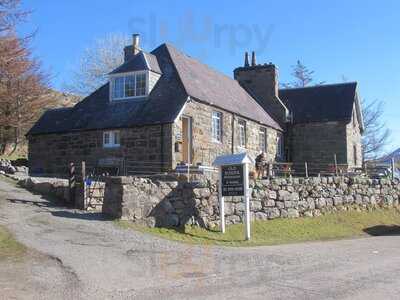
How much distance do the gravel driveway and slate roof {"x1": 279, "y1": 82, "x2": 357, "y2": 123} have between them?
65.5 ft

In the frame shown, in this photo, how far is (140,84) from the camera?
27406mm

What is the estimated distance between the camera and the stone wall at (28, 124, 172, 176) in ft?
82.8

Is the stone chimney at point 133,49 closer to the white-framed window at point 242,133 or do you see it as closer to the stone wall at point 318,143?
the white-framed window at point 242,133

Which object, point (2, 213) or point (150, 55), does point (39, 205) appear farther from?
point (150, 55)

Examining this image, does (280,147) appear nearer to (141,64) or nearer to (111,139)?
(141,64)

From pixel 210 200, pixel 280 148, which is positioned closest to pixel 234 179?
pixel 210 200

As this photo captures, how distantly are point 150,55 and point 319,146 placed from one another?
44.8 ft

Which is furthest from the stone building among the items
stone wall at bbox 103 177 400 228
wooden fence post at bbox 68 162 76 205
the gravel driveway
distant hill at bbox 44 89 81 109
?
the gravel driveway

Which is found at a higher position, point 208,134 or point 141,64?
point 141,64

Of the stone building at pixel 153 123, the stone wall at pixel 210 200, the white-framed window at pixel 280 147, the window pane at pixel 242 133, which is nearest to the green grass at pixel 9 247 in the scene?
the stone wall at pixel 210 200

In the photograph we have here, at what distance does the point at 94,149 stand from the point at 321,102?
57.0ft

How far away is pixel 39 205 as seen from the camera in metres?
17.7

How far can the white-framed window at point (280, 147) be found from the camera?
35862 millimetres

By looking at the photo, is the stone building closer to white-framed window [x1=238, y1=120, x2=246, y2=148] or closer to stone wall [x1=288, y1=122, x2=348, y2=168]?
white-framed window [x1=238, y1=120, x2=246, y2=148]
